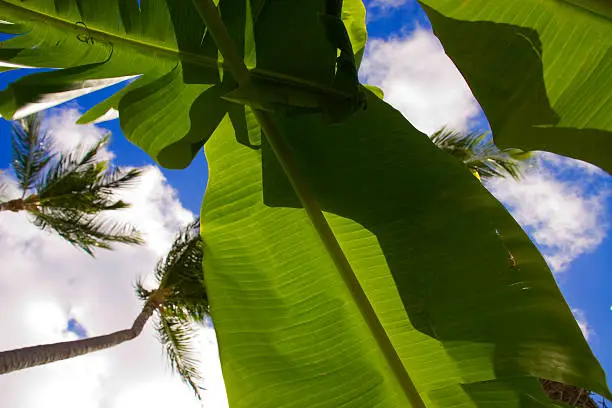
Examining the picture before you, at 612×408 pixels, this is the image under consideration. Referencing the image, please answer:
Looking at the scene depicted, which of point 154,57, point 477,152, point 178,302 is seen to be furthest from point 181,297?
point 154,57

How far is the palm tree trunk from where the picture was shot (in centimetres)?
582

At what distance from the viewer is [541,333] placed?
0.78 meters

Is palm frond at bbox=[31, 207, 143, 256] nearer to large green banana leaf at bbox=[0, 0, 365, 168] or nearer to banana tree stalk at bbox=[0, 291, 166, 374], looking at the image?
banana tree stalk at bbox=[0, 291, 166, 374]

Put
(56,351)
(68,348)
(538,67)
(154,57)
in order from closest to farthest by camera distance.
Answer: (538,67) < (154,57) < (56,351) < (68,348)

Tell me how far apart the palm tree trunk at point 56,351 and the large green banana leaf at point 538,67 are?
20.3 ft

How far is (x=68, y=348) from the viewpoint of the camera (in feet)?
22.2

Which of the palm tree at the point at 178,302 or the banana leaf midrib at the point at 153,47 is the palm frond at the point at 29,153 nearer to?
the palm tree at the point at 178,302

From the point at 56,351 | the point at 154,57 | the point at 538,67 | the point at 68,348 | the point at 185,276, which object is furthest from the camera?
the point at 185,276

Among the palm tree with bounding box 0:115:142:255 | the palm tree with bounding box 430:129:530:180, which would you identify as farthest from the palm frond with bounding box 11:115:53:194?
the palm tree with bounding box 430:129:530:180

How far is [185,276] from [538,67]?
27.8 feet

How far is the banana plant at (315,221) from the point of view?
799 millimetres

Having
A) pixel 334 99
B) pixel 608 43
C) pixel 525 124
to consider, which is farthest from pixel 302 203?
pixel 608 43

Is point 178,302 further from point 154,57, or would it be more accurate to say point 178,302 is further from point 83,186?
point 154,57

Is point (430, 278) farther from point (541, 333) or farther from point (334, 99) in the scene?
point (334, 99)
